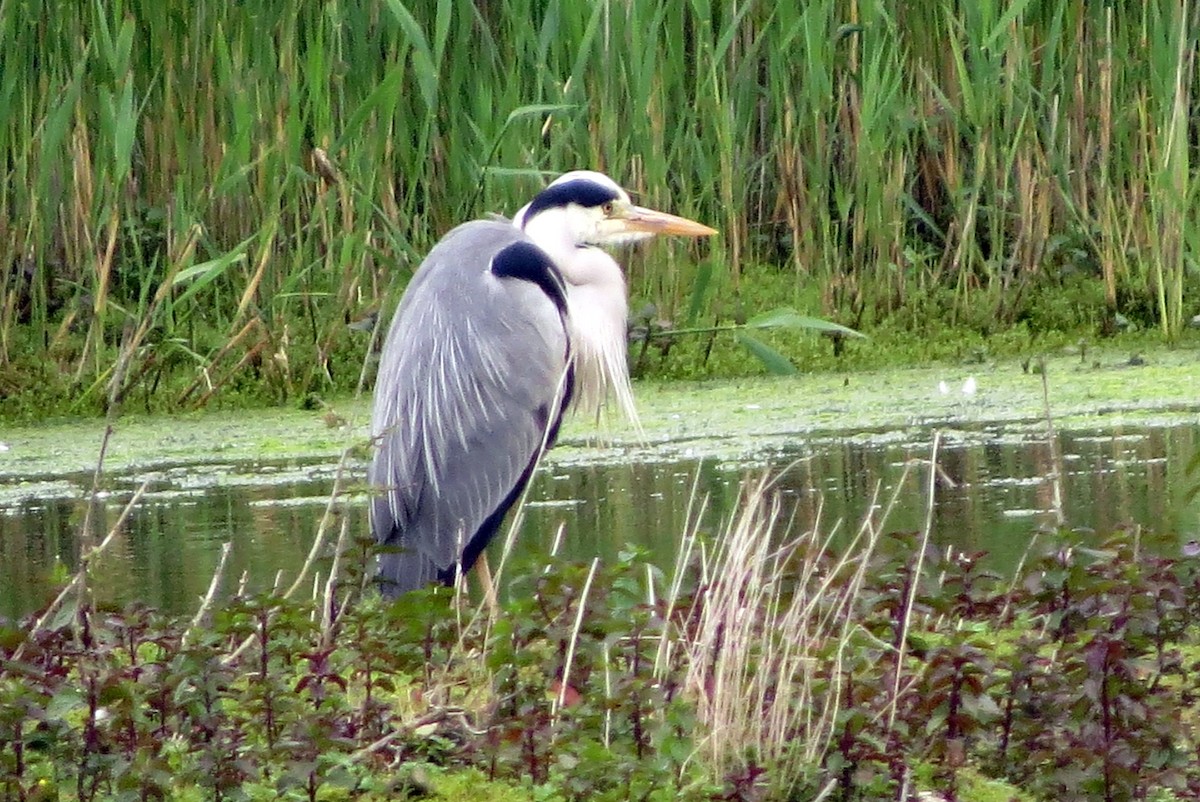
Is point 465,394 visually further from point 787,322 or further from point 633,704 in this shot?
point 787,322

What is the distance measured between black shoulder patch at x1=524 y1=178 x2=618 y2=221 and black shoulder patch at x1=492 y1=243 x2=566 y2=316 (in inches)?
14.9

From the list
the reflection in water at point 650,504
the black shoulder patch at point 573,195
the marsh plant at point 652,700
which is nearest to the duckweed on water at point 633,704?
the marsh plant at point 652,700

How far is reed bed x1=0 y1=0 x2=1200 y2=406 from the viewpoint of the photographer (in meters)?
7.08

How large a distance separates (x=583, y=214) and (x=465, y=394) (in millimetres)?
859

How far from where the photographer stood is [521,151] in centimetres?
A: 732

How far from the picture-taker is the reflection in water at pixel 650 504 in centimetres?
505

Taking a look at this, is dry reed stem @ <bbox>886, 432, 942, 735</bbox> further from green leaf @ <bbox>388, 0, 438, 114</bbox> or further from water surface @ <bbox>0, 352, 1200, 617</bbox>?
green leaf @ <bbox>388, 0, 438, 114</bbox>

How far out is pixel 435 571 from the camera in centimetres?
462

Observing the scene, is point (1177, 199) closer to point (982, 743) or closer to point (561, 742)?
point (982, 743)

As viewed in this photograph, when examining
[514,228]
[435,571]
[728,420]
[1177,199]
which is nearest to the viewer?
[435,571]

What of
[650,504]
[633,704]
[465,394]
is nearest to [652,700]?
[633,704]

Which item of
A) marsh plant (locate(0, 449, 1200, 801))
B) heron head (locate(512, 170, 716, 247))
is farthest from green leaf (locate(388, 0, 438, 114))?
marsh plant (locate(0, 449, 1200, 801))

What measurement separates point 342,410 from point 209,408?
59 cm

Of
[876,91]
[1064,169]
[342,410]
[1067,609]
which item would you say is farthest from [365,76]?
[1067,609]
